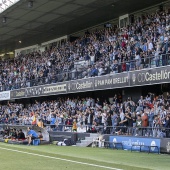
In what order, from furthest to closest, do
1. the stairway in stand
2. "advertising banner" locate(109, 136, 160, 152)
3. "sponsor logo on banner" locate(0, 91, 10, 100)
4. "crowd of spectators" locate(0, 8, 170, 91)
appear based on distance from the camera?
"sponsor logo on banner" locate(0, 91, 10, 100) < the stairway in stand < "crowd of spectators" locate(0, 8, 170, 91) < "advertising banner" locate(109, 136, 160, 152)

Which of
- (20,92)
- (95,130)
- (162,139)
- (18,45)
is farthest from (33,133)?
(18,45)

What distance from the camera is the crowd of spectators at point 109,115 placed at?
20859 mm

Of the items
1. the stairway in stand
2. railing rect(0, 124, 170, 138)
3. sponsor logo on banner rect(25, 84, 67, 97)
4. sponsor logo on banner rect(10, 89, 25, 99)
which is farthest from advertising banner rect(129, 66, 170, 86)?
sponsor logo on banner rect(10, 89, 25, 99)

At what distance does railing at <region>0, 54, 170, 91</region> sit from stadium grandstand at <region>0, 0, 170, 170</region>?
0.06 m

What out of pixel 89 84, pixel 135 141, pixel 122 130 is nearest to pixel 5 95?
pixel 89 84

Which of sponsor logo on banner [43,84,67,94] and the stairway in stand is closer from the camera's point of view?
the stairway in stand

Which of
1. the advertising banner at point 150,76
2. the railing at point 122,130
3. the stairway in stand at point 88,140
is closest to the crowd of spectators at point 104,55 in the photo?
the advertising banner at point 150,76

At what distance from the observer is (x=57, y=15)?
3316 centimetres

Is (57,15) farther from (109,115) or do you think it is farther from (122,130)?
(122,130)

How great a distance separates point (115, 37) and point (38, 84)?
8.69m

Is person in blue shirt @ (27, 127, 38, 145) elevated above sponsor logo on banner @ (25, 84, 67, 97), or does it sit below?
below

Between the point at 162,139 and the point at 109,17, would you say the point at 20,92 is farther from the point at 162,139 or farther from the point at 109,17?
the point at 162,139

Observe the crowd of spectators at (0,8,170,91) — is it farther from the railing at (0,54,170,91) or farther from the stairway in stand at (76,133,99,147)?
the stairway in stand at (76,133,99,147)

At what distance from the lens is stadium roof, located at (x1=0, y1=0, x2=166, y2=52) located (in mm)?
29875
